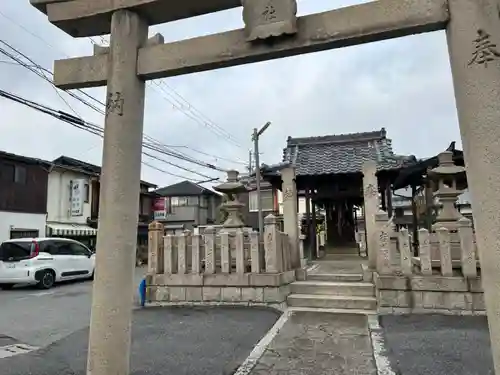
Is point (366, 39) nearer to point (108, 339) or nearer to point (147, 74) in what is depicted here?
point (147, 74)

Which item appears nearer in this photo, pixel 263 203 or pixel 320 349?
pixel 320 349

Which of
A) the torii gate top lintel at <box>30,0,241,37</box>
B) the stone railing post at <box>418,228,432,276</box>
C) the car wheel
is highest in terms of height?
the torii gate top lintel at <box>30,0,241,37</box>

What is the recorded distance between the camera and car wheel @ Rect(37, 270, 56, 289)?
1354 centimetres

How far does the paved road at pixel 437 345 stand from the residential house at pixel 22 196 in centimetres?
1838

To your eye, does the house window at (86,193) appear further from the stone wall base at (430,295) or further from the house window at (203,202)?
the stone wall base at (430,295)

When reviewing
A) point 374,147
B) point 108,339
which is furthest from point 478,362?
point 374,147

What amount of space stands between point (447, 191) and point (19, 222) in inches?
762

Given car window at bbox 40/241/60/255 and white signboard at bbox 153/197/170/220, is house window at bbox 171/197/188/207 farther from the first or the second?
car window at bbox 40/241/60/255

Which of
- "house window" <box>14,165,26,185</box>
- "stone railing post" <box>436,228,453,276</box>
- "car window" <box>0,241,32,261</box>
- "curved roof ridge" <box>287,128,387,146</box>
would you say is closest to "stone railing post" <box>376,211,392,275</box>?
"stone railing post" <box>436,228,453,276</box>

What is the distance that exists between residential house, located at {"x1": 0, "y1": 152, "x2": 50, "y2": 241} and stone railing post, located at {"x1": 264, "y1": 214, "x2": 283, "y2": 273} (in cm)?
1562

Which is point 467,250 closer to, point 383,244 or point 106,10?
point 383,244

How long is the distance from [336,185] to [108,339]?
11.2 metres

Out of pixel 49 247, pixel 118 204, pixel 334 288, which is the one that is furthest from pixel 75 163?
pixel 118 204

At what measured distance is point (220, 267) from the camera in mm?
8812
